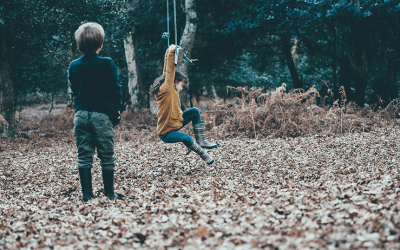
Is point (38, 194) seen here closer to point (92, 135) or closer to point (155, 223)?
point (92, 135)

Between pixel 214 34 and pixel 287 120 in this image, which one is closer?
pixel 287 120

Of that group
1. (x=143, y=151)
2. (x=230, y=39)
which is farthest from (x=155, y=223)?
(x=230, y=39)

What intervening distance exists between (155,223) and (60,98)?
32424 mm

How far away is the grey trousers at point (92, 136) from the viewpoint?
340 cm

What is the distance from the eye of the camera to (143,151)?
23.6 feet

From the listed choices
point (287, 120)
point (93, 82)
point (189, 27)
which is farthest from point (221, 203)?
point (189, 27)

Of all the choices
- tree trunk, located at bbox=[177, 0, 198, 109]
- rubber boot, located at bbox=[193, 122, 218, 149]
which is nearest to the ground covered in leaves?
rubber boot, located at bbox=[193, 122, 218, 149]

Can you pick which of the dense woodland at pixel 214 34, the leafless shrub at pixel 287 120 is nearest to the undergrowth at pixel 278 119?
the leafless shrub at pixel 287 120

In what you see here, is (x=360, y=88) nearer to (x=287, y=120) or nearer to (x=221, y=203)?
(x=287, y=120)

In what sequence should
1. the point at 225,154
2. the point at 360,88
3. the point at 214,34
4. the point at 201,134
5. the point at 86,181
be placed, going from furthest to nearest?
the point at 214,34
the point at 360,88
the point at 225,154
the point at 201,134
the point at 86,181

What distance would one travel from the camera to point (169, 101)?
14.4ft

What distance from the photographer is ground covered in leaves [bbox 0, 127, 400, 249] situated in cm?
244

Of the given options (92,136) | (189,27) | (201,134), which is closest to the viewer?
Result: (92,136)

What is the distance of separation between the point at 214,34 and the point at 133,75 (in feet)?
12.0
